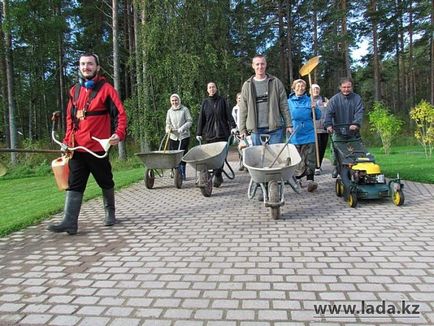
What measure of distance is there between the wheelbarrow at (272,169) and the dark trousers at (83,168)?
68.5 inches

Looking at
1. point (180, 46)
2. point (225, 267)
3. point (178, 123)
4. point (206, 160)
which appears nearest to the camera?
point (225, 267)

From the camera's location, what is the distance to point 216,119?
322 inches

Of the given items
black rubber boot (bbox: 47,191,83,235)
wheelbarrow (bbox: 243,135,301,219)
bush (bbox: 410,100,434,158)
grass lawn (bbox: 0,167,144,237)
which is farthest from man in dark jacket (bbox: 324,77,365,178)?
bush (bbox: 410,100,434,158)

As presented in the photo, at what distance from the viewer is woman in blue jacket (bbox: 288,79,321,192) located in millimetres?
7284

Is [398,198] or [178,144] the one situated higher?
[178,144]

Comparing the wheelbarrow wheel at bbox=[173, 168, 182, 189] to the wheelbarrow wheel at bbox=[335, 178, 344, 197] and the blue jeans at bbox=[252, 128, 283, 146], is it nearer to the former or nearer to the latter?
the blue jeans at bbox=[252, 128, 283, 146]

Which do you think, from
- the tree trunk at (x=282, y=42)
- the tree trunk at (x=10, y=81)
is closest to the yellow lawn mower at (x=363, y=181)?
the tree trunk at (x=10, y=81)

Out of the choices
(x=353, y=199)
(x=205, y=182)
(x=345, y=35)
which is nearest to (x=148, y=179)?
(x=205, y=182)

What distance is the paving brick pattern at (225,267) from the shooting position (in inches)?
106

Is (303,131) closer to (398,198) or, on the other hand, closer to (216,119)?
(216,119)

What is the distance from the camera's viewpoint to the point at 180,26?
697 inches

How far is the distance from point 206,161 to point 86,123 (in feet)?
8.14

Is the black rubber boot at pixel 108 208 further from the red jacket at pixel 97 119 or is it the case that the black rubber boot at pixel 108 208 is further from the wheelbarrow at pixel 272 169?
the wheelbarrow at pixel 272 169

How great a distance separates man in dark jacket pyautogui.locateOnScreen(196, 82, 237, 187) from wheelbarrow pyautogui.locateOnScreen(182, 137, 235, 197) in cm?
48
